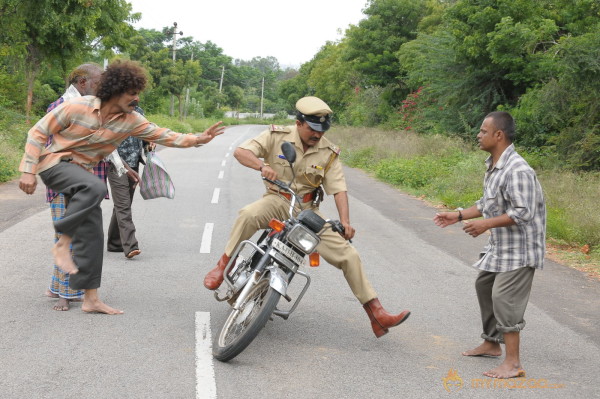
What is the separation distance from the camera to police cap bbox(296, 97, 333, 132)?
16.6 feet

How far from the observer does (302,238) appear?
4.71 meters

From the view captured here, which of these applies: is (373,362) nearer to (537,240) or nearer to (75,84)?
(537,240)

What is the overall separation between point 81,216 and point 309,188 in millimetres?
1770

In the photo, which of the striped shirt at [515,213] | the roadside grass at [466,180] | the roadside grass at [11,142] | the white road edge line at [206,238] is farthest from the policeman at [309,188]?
the roadside grass at [11,142]

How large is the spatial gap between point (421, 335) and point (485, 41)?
16989 millimetres

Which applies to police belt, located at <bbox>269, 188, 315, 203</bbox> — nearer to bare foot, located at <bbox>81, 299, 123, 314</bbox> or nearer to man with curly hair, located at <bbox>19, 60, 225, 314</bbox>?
man with curly hair, located at <bbox>19, 60, 225, 314</bbox>

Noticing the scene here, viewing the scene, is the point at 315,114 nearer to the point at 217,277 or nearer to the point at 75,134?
the point at 217,277

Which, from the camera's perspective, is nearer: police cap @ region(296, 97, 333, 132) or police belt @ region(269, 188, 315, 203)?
police cap @ region(296, 97, 333, 132)

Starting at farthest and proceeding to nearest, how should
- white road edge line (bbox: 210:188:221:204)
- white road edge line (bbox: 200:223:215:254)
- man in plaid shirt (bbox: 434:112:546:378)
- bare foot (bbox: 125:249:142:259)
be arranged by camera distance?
1. white road edge line (bbox: 210:188:221:204)
2. white road edge line (bbox: 200:223:215:254)
3. bare foot (bbox: 125:249:142:259)
4. man in plaid shirt (bbox: 434:112:546:378)

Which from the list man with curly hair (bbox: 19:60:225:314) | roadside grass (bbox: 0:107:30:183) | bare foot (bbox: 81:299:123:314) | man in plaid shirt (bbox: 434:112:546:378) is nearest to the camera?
man in plaid shirt (bbox: 434:112:546:378)

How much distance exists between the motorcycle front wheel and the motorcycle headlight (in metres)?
0.31

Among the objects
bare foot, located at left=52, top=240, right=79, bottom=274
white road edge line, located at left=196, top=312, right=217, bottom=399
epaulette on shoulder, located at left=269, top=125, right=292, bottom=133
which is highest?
epaulette on shoulder, located at left=269, top=125, right=292, bottom=133

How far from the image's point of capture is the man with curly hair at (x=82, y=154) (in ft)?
17.7

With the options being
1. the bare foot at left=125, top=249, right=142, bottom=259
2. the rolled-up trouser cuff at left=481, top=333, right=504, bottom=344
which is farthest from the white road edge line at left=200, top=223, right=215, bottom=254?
the rolled-up trouser cuff at left=481, top=333, right=504, bottom=344
